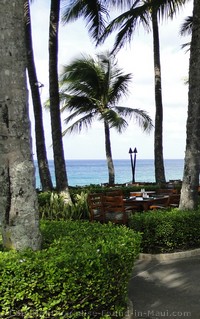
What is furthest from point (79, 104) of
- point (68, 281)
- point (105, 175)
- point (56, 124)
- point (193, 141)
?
point (105, 175)

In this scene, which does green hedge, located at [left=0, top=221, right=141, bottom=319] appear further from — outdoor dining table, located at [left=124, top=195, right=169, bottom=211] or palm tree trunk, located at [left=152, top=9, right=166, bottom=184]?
palm tree trunk, located at [left=152, top=9, right=166, bottom=184]

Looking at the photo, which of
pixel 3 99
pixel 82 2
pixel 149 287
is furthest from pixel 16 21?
pixel 82 2

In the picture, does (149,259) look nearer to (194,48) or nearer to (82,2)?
(194,48)

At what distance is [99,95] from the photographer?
2316 cm

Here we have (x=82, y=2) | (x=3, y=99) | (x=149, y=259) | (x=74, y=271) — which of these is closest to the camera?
(x=74, y=271)

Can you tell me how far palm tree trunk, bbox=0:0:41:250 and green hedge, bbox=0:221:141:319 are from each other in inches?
11.2

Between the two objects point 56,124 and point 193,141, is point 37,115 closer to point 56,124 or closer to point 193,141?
point 56,124

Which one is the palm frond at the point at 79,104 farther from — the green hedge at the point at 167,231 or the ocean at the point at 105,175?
the ocean at the point at 105,175

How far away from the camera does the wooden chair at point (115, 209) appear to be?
8172 mm

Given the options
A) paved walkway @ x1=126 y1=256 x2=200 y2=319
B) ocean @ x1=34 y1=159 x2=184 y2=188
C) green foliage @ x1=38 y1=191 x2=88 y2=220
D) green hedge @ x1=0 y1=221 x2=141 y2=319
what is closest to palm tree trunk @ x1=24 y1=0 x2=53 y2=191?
green foliage @ x1=38 y1=191 x2=88 y2=220

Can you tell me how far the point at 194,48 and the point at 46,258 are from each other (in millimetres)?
5676

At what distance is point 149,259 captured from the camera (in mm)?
6539

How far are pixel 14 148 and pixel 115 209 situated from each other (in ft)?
15.5

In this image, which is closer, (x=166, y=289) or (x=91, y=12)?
(x=166, y=289)
